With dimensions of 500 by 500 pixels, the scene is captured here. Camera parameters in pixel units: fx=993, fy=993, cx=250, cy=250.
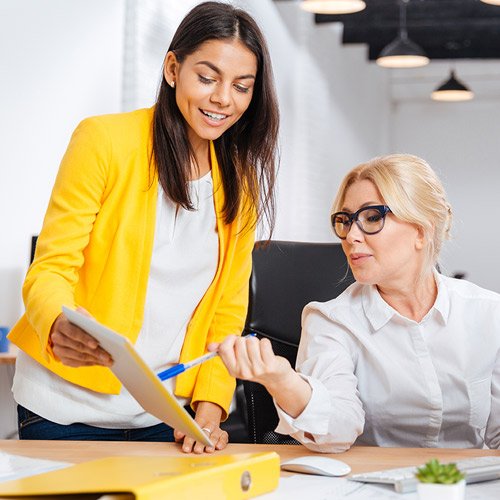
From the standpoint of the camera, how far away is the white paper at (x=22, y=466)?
1514 mm

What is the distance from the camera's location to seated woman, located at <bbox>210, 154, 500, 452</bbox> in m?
2.01

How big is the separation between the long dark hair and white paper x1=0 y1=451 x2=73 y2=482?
1.84 ft

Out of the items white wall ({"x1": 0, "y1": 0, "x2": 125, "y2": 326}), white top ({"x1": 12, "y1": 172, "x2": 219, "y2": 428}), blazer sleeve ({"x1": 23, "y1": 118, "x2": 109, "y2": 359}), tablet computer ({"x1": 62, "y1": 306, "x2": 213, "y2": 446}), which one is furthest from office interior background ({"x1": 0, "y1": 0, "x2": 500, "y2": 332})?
tablet computer ({"x1": 62, "y1": 306, "x2": 213, "y2": 446})

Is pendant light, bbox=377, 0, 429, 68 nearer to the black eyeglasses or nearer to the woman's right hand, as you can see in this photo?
the black eyeglasses

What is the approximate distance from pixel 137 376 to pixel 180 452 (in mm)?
410

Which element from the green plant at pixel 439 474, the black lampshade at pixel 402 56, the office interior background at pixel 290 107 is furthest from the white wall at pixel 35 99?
the black lampshade at pixel 402 56

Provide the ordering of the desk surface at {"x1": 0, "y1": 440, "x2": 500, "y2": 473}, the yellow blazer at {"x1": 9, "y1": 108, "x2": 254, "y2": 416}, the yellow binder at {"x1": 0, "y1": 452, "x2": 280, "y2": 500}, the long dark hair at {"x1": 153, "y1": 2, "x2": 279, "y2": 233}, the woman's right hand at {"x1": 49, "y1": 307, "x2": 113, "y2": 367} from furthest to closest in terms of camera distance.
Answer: the long dark hair at {"x1": 153, "y1": 2, "x2": 279, "y2": 233} < the yellow blazer at {"x1": 9, "y1": 108, "x2": 254, "y2": 416} < the desk surface at {"x1": 0, "y1": 440, "x2": 500, "y2": 473} < the woman's right hand at {"x1": 49, "y1": 307, "x2": 113, "y2": 367} < the yellow binder at {"x1": 0, "y1": 452, "x2": 280, "y2": 500}

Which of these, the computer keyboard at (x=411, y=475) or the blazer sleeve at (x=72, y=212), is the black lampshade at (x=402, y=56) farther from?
the computer keyboard at (x=411, y=475)

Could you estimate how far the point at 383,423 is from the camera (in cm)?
206

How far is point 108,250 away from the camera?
1859 millimetres

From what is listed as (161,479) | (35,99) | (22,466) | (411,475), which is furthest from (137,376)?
(35,99)

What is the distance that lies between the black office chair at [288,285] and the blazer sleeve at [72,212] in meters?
0.69

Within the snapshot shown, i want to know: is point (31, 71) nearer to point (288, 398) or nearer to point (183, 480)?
point (288, 398)

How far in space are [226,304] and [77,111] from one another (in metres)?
3.09
